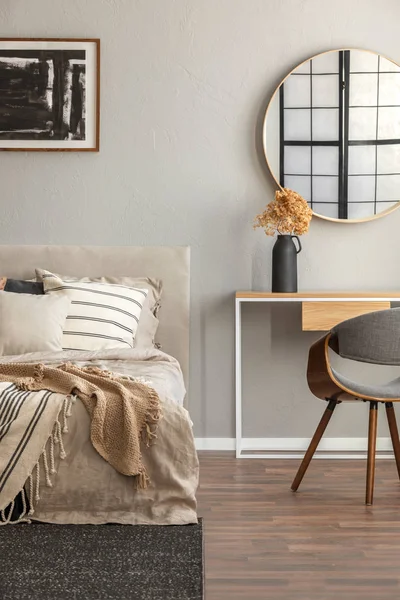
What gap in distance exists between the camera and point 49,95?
14.3ft

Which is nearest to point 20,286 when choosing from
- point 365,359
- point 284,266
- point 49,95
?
point 49,95

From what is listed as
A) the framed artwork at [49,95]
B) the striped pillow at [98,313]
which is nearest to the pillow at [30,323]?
the striped pillow at [98,313]

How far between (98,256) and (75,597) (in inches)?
96.8

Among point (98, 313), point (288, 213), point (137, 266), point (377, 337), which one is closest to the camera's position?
point (377, 337)

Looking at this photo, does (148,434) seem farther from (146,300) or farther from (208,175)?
(208,175)

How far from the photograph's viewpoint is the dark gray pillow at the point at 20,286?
13.0ft

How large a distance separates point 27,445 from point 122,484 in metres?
0.34

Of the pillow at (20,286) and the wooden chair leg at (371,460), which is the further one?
the pillow at (20,286)

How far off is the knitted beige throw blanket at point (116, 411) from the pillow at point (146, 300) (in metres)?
1.21

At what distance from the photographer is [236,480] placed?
3.71 meters

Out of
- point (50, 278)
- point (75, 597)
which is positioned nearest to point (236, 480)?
point (50, 278)

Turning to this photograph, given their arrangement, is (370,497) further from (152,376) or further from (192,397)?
(192,397)

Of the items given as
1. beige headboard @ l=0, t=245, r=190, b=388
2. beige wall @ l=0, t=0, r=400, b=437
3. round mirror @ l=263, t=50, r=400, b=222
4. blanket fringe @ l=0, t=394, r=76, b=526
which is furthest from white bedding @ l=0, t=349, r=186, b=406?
round mirror @ l=263, t=50, r=400, b=222

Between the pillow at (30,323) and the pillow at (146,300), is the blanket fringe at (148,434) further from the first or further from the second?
the pillow at (146,300)
